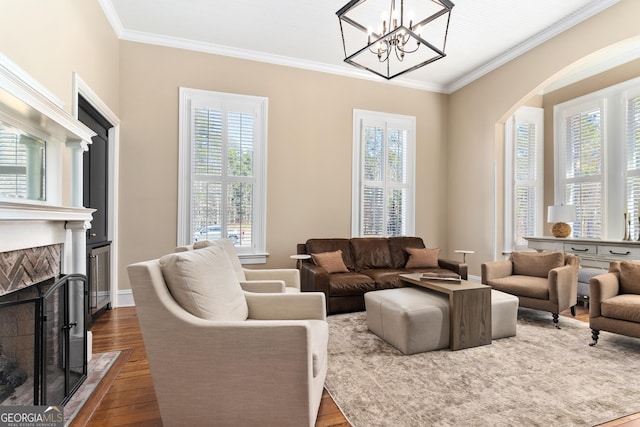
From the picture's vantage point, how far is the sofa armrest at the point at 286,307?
88.7 inches

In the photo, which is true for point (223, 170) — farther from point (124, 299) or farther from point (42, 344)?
point (42, 344)

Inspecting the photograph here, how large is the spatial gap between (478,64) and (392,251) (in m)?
3.18

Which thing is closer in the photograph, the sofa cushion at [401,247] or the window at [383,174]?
the sofa cushion at [401,247]

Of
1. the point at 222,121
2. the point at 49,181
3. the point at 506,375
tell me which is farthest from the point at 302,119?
the point at 506,375

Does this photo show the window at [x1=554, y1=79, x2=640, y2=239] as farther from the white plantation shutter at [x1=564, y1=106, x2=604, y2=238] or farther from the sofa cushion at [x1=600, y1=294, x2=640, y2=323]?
the sofa cushion at [x1=600, y1=294, x2=640, y2=323]

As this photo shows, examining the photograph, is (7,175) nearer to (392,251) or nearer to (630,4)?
(392,251)

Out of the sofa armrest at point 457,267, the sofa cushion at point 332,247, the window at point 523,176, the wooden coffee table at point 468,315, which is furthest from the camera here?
the window at point 523,176

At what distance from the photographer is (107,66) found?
365cm

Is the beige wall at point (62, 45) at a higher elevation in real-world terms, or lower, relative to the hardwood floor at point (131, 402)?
higher

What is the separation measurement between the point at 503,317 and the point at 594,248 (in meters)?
2.18

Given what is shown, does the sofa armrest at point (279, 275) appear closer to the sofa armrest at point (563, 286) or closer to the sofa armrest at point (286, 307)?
the sofa armrest at point (286, 307)

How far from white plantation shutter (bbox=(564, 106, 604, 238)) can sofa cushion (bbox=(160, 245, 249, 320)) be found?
535 cm

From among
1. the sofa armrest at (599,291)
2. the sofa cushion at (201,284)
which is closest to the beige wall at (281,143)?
the sofa cushion at (201,284)

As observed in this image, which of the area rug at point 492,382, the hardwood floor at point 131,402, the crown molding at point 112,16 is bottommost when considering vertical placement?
the hardwood floor at point 131,402
